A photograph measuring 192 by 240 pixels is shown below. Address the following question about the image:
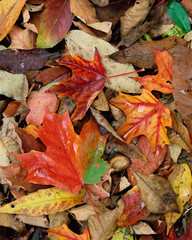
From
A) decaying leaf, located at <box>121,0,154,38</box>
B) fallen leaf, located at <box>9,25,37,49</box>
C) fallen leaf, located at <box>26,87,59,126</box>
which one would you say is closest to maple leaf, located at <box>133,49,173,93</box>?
decaying leaf, located at <box>121,0,154,38</box>

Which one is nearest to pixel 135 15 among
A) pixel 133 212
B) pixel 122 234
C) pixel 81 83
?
pixel 81 83

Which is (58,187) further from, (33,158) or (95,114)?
(95,114)

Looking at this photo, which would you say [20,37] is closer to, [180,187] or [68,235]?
[68,235]

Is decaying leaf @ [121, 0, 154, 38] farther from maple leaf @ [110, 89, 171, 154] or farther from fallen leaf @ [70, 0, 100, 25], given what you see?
maple leaf @ [110, 89, 171, 154]

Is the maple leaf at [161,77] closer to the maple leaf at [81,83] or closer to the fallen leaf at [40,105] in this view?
the maple leaf at [81,83]

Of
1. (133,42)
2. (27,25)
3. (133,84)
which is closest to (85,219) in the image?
(133,84)

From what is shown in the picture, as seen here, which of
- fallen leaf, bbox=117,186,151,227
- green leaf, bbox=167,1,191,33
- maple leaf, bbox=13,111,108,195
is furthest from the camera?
green leaf, bbox=167,1,191,33

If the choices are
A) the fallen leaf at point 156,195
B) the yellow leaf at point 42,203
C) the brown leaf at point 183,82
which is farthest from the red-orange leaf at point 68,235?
the brown leaf at point 183,82
